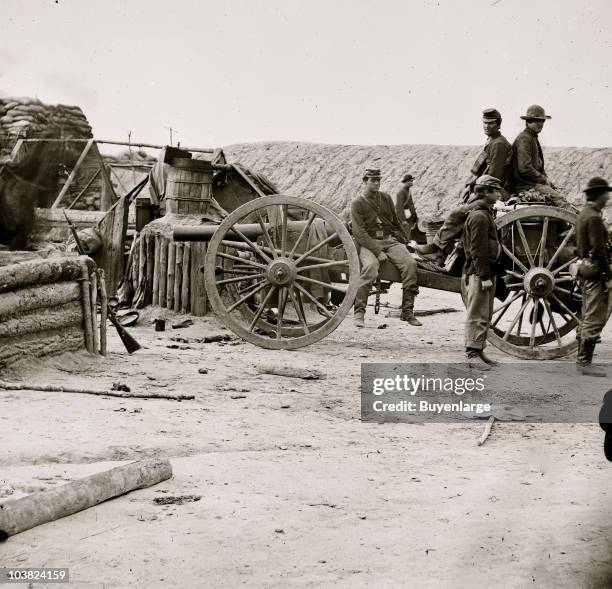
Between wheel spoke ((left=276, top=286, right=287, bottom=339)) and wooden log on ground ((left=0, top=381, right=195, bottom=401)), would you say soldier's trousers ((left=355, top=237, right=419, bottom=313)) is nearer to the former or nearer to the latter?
wheel spoke ((left=276, top=286, right=287, bottom=339))

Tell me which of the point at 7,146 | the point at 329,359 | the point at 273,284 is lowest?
the point at 329,359

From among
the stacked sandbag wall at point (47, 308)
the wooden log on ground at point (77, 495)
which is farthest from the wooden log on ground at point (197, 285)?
the wooden log on ground at point (77, 495)

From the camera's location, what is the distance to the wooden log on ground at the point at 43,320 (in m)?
6.50

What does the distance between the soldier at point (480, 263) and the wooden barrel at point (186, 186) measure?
390cm

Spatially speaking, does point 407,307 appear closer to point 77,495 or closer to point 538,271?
point 538,271

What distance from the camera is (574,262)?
27.9 feet

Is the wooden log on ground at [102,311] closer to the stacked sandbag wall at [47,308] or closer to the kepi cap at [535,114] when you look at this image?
the stacked sandbag wall at [47,308]

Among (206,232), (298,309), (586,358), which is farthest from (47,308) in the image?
(586,358)

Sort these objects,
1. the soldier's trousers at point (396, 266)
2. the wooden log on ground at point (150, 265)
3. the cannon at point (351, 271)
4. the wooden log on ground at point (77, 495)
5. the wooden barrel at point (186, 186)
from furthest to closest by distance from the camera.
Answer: the wooden barrel at point (186, 186) → the wooden log on ground at point (150, 265) → the soldier's trousers at point (396, 266) → the cannon at point (351, 271) → the wooden log on ground at point (77, 495)

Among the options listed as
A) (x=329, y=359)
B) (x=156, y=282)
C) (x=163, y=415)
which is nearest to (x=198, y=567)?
(x=163, y=415)

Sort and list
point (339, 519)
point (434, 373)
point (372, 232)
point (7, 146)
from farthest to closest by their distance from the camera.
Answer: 1. point (7, 146)
2. point (372, 232)
3. point (434, 373)
4. point (339, 519)

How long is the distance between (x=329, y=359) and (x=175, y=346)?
5.04 ft

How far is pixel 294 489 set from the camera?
430cm

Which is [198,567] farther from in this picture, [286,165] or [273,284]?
[286,165]
